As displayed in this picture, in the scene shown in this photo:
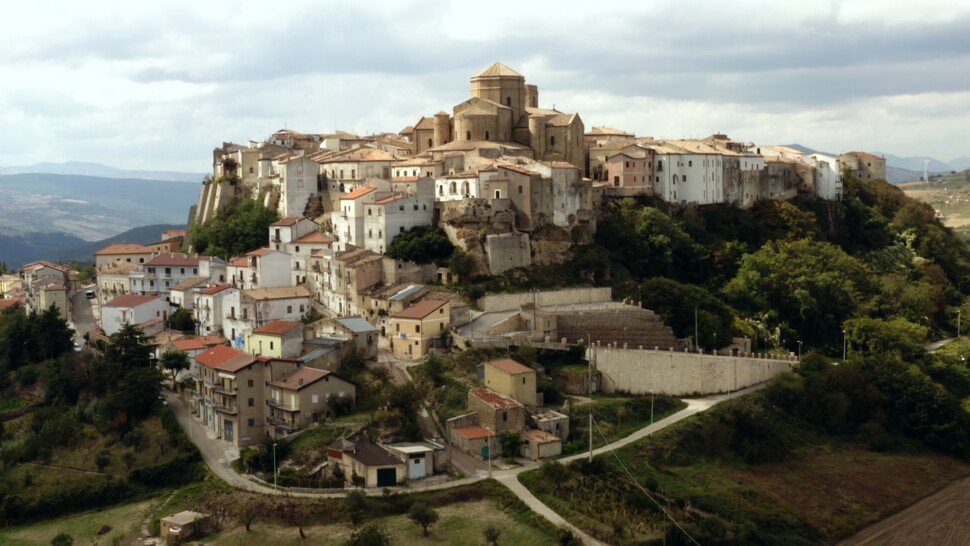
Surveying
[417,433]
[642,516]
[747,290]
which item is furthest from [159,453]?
[747,290]

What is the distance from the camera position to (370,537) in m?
33.3

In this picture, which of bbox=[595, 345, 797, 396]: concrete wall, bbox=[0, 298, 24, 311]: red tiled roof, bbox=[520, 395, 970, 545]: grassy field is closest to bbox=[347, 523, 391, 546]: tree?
bbox=[520, 395, 970, 545]: grassy field

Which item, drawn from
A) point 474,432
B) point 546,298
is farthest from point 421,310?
point 474,432

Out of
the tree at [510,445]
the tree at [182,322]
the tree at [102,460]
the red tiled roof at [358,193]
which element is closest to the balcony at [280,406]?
the tree at [102,460]

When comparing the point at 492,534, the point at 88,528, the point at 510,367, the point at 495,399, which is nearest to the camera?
the point at 492,534

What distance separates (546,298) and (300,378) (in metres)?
13.8

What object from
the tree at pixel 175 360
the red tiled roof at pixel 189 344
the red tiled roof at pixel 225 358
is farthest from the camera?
the red tiled roof at pixel 189 344

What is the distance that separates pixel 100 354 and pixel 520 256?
20.7m

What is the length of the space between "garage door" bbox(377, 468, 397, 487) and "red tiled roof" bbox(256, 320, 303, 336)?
407 inches

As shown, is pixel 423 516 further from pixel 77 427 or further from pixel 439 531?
pixel 77 427

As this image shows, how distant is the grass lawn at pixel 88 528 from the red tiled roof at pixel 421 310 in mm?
12904

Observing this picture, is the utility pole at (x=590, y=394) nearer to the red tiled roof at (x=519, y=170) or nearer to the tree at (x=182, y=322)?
the red tiled roof at (x=519, y=170)

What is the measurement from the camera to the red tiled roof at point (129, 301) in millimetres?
54781

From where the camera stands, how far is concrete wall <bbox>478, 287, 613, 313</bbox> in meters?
50.2
